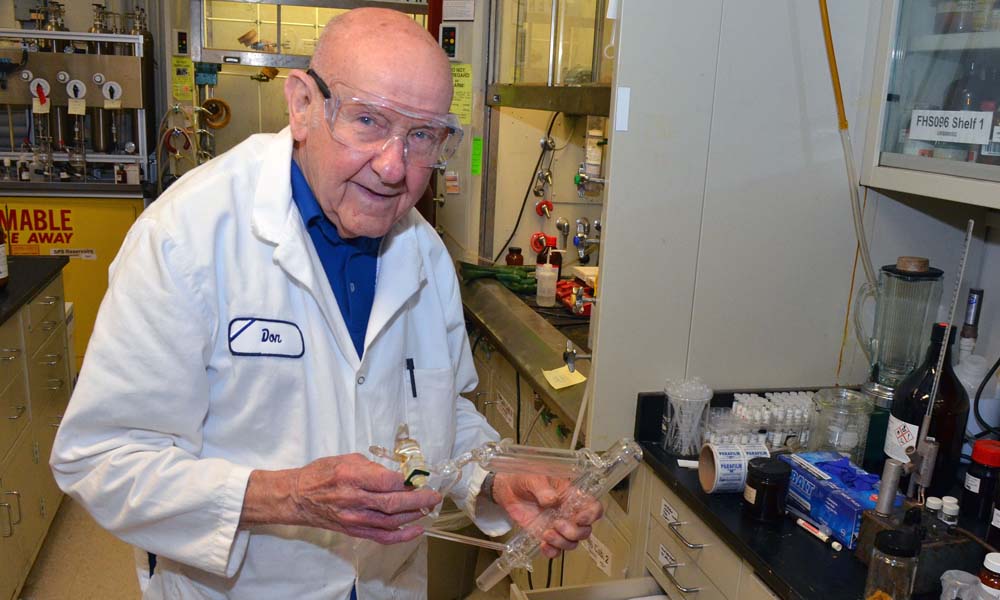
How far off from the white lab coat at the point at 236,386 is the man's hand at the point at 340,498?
3 centimetres

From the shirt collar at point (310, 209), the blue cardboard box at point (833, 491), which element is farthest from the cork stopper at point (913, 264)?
the shirt collar at point (310, 209)

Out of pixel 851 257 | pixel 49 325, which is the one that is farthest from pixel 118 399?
pixel 49 325

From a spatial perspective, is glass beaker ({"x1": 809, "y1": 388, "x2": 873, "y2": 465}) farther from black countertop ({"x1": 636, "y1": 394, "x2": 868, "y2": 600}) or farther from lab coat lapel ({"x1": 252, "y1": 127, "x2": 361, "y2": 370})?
lab coat lapel ({"x1": 252, "y1": 127, "x2": 361, "y2": 370})

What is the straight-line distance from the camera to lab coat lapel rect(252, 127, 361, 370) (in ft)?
3.92

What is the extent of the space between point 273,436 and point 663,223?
941mm

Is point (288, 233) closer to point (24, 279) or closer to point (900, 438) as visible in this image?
point (900, 438)

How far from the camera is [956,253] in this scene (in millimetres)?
1917

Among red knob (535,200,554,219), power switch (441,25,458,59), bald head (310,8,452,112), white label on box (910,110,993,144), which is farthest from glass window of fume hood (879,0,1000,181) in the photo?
power switch (441,25,458,59)

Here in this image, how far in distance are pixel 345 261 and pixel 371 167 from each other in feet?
0.72

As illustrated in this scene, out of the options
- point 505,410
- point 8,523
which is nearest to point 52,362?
point 8,523

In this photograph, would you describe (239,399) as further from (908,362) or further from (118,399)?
(908,362)

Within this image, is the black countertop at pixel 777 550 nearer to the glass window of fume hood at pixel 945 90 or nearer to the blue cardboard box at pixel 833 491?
the blue cardboard box at pixel 833 491

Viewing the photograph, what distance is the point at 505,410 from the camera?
2.72m

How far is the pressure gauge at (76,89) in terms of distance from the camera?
4.12 meters
